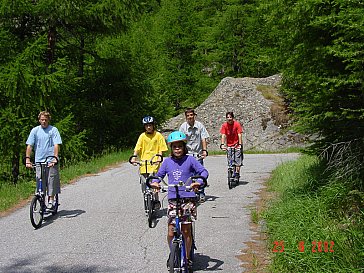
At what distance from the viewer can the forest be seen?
7410 millimetres

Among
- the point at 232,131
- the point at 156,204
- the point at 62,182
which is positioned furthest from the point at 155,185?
the point at 62,182

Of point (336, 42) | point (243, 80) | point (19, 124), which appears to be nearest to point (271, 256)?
point (336, 42)

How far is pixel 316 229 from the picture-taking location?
663cm

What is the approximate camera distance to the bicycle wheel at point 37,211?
28.8 feet

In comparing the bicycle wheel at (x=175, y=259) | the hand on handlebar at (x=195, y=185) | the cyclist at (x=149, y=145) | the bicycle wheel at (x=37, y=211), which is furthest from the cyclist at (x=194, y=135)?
the bicycle wheel at (x=175, y=259)

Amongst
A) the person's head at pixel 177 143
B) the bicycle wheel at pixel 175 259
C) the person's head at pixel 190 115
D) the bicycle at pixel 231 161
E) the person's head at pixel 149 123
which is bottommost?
the bicycle wheel at pixel 175 259

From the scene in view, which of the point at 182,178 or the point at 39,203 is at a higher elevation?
the point at 182,178

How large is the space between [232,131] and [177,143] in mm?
6839

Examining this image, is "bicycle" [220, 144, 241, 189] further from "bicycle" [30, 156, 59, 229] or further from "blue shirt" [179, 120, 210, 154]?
"bicycle" [30, 156, 59, 229]

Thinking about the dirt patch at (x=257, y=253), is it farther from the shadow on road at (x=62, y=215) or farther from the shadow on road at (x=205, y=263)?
the shadow on road at (x=62, y=215)

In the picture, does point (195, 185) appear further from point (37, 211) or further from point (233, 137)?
point (233, 137)

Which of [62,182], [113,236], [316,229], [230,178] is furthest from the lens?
[62,182]

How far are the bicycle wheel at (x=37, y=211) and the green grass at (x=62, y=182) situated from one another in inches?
80.1

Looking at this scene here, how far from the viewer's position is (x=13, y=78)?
19359 millimetres
